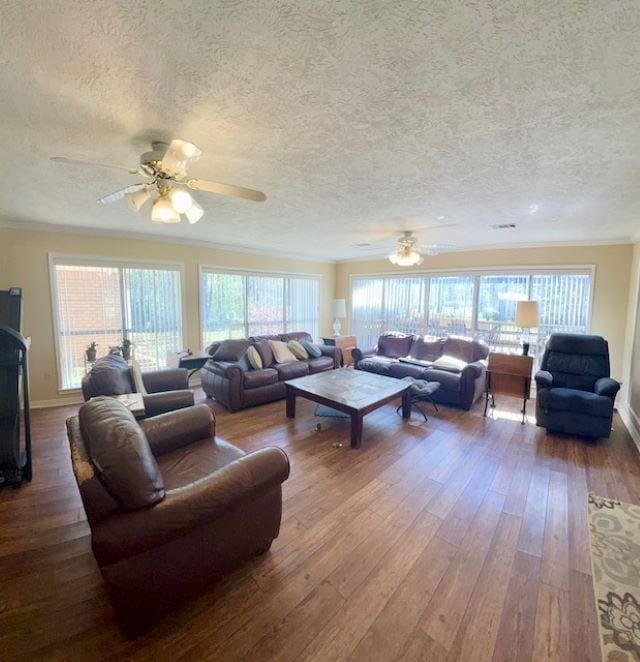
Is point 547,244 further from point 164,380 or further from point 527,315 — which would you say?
point 164,380

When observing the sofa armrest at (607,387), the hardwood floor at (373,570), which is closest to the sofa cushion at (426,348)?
the sofa armrest at (607,387)

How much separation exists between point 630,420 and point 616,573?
2853 millimetres

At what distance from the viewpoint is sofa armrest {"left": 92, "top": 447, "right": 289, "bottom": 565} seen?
4.25 feet

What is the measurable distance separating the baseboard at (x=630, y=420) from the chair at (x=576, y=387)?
0.37 m

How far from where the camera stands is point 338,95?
145 centimetres

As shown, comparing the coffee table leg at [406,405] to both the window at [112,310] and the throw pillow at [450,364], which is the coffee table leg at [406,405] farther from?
the window at [112,310]

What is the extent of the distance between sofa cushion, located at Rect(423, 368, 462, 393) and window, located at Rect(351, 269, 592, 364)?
1514 mm

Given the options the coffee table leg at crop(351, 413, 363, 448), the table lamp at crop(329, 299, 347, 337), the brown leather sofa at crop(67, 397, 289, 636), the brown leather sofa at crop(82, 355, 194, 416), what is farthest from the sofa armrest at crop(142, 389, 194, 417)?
the table lamp at crop(329, 299, 347, 337)

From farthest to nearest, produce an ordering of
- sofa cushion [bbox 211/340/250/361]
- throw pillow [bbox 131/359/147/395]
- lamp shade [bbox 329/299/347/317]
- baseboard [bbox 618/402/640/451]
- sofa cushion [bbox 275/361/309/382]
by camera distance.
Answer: lamp shade [bbox 329/299/347/317]
sofa cushion [bbox 275/361/309/382]
sofa cushion [bbox 211/340/250/361]
baseboard [bbox 618/402/640/451]
throw pillow [bbox 131/359/147/395]

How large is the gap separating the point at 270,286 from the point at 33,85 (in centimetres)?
511

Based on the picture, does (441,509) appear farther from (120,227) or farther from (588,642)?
(120,227)

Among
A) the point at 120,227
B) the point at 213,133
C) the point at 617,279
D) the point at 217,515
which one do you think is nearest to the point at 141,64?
the point at 213,133

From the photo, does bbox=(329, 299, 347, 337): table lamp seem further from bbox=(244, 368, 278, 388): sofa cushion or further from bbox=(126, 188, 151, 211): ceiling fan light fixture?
bbox=(126, 188, 151, 211): ceiling fan light fixture

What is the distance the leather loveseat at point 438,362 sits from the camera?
4387 millimetres
